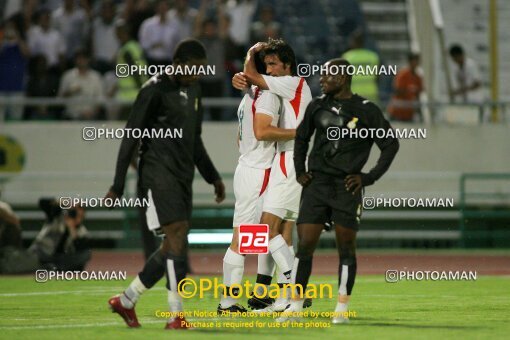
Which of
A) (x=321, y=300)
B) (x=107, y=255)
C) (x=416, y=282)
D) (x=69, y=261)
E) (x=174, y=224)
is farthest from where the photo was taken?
(x=107, y=255)

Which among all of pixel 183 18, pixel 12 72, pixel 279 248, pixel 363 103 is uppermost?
pixel 363 103

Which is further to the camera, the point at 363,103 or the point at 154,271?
the point at 363,103

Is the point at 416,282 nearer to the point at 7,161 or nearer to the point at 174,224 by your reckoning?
the point at 174,224

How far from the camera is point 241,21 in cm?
2481

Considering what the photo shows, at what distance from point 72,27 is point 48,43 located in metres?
0.67

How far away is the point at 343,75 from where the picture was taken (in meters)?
11.6

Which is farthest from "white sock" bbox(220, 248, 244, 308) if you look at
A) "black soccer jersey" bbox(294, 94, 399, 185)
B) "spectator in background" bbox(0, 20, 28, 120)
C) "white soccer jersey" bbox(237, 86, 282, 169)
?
"spectator in background" bbox(0, 20, 28, 120)

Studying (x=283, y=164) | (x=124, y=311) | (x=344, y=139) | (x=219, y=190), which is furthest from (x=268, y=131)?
(x=124, y=311)

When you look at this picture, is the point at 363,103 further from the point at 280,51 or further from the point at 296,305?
the point at 296,305

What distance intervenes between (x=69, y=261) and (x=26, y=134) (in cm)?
557

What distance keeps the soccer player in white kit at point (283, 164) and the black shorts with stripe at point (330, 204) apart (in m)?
1.03

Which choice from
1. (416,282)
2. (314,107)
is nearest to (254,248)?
(314,107)

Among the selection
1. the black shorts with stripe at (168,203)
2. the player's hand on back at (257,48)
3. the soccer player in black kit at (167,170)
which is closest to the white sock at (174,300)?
the soccer player in black kit at (167,170)

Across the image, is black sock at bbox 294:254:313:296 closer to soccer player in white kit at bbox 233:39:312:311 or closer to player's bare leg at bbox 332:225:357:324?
player's bare leg at bbox 332:225:357:324
